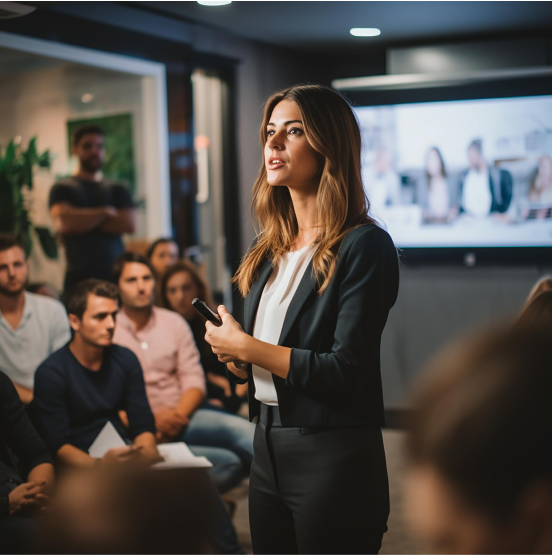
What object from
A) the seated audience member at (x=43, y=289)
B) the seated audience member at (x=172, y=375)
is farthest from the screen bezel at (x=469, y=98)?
the seated audience member at (x=43, y=289)

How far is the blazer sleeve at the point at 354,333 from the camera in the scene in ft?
4.06

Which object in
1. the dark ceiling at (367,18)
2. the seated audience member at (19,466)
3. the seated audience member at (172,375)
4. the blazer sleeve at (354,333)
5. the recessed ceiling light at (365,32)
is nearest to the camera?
the blazer sleeve at (354,333)

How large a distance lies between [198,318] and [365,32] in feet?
8.26

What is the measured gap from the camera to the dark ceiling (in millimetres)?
4184

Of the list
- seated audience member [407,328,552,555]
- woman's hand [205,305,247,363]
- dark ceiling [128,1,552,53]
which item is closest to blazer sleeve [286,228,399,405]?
woman's hand [205,305,247,363]

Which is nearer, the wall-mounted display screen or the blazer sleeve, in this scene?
the blazer sleeve

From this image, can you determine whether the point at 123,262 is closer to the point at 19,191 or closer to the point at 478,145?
the point at 19,191

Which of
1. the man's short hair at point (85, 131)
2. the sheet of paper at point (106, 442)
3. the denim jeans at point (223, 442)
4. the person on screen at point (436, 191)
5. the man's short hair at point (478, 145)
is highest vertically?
the man's short hair at point (85, 131)

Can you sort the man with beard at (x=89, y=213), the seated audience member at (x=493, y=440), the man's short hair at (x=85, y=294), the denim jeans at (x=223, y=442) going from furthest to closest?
1. the man with beard at (x=89, y=213)
2. the denim jeans at (x=223, y=442)
3. the man's short hair at (x=85, y=294)
4. the seated audience member at (x=493, y=440)

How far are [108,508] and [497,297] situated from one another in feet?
15.2

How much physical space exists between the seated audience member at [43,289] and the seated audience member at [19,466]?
54 cm

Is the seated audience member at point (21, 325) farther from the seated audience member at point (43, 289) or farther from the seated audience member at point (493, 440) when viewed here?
the seated audience member at point (493, 440)

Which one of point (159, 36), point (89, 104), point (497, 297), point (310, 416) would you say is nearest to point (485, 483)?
point (310, 416)

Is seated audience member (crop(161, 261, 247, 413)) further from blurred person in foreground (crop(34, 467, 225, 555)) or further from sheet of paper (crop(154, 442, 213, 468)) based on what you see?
blurred person in foreground (crop(34, 467, 225, 555))
